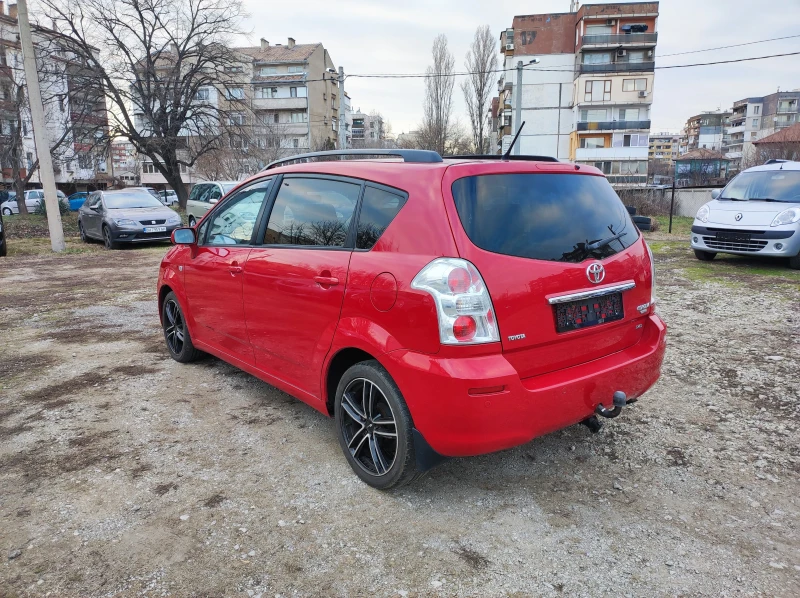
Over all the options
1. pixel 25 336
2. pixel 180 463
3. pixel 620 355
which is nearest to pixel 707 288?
pixel 620 355

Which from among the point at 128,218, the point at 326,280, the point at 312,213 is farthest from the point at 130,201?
the point at 326,280

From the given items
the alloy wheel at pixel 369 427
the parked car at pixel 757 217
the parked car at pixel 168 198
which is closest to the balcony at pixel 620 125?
the parked car at pixel 168 198

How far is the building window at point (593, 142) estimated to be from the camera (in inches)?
2379

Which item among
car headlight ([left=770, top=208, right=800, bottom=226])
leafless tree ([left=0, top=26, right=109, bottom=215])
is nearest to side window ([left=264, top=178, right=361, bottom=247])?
car headlight ([left=770, top=208, right=800, bottom=226])

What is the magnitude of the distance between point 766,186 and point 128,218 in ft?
47.6

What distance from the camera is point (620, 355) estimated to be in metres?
2.96

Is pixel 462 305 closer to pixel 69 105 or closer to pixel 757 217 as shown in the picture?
pixel 757 217

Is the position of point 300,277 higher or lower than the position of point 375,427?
higher

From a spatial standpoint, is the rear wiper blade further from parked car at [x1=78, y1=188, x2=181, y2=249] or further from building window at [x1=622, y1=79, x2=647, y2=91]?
building window at [x1=622, y1=79, x2=647, y2=91]

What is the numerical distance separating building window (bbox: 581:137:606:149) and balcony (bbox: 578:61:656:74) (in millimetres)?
6980

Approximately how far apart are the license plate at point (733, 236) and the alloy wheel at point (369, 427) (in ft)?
28.9

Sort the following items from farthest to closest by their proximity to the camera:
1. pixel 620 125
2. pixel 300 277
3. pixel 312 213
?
pixel 620 125 → pixel 312 213 → pixel 300 277

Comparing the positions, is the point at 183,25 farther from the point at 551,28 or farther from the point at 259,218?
the point at 551,28

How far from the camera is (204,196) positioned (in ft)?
59.6
